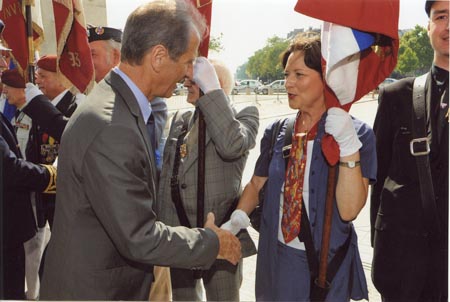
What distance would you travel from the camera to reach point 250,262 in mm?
4461

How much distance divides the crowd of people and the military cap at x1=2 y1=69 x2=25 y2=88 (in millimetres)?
185

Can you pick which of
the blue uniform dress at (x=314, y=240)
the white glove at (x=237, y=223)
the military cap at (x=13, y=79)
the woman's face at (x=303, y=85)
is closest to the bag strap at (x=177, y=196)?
the white glove at (x=237, y=223)

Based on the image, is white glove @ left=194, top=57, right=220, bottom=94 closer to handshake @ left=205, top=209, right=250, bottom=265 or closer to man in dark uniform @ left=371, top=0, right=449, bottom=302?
handshake @ left=205, top=209, right=250, bottom=265

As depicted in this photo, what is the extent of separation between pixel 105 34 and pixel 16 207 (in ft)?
5.48

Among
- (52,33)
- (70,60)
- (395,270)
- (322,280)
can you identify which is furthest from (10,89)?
(52,33)

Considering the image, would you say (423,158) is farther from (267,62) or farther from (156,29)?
(267,62)

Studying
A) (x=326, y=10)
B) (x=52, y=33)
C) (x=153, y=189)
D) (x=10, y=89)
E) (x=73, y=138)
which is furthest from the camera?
(x=52, y=33)

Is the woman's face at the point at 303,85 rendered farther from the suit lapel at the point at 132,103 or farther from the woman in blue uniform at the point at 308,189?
the suit lapel at the point at 132,103

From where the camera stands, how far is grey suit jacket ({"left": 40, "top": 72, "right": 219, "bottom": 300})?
1.57 m

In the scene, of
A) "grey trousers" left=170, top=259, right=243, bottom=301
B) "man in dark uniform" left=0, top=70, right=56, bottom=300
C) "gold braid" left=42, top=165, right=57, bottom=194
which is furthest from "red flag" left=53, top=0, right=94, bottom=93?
"grey trousers" left=170, top=259, right=243, bottom=301

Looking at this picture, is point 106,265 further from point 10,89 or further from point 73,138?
point 10,89

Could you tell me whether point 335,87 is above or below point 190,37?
below

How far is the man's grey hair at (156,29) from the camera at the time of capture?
176 cm

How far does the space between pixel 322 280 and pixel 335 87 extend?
0.89 m
